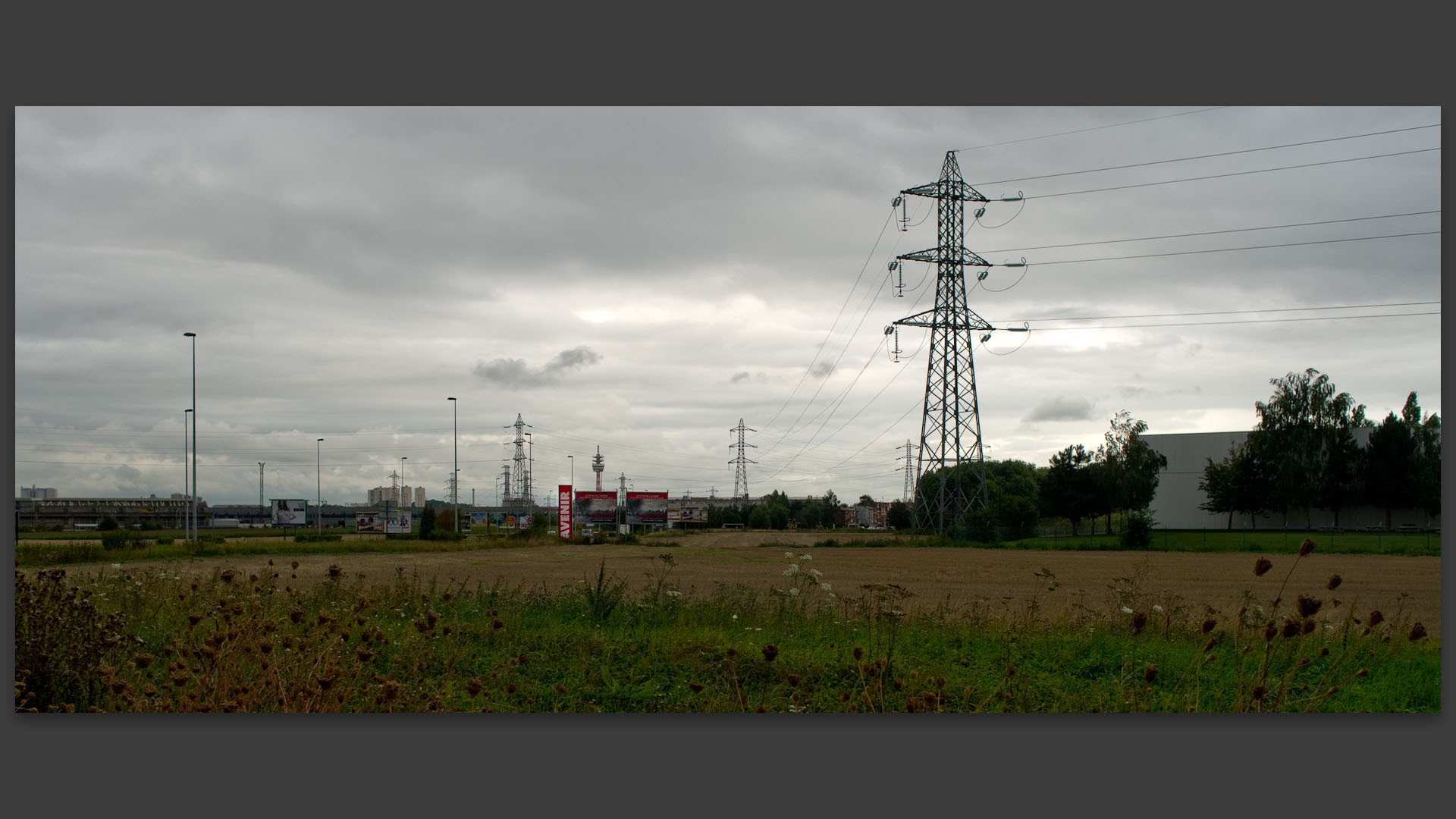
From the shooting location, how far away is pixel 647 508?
93.4 metres

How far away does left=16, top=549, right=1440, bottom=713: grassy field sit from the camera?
21.2ft

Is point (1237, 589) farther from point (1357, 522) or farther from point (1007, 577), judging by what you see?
point (1357, 522)

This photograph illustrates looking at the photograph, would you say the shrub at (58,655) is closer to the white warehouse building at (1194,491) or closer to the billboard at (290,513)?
the white warehouse building at (1194,491)

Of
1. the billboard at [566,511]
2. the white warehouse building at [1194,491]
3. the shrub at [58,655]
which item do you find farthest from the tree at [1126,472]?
the shrub at [58,655]

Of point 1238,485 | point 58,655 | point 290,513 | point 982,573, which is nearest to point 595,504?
point 290,513

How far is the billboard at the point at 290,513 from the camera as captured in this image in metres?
75.8

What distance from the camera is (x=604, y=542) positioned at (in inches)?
2576

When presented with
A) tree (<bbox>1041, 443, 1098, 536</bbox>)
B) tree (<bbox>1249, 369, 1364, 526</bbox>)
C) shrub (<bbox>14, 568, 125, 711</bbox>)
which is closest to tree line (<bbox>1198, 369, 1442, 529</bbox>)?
tree (<bbox>1249, 369, 1364, 526</bbox>)

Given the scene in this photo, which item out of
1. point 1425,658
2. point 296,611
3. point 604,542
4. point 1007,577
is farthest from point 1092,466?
point 296,611

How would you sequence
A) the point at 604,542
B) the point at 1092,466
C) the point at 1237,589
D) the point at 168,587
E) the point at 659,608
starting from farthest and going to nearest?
the point at 1092,466, the point at 604,542, the point at 1237,589, the point at 168,587, the point at 659,608

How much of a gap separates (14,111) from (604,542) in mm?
59705

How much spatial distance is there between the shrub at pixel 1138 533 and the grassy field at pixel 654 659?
44836 millimetres

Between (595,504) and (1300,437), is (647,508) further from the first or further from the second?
(1300,437)

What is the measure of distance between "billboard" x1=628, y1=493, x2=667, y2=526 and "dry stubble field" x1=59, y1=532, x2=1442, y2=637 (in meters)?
41.8
